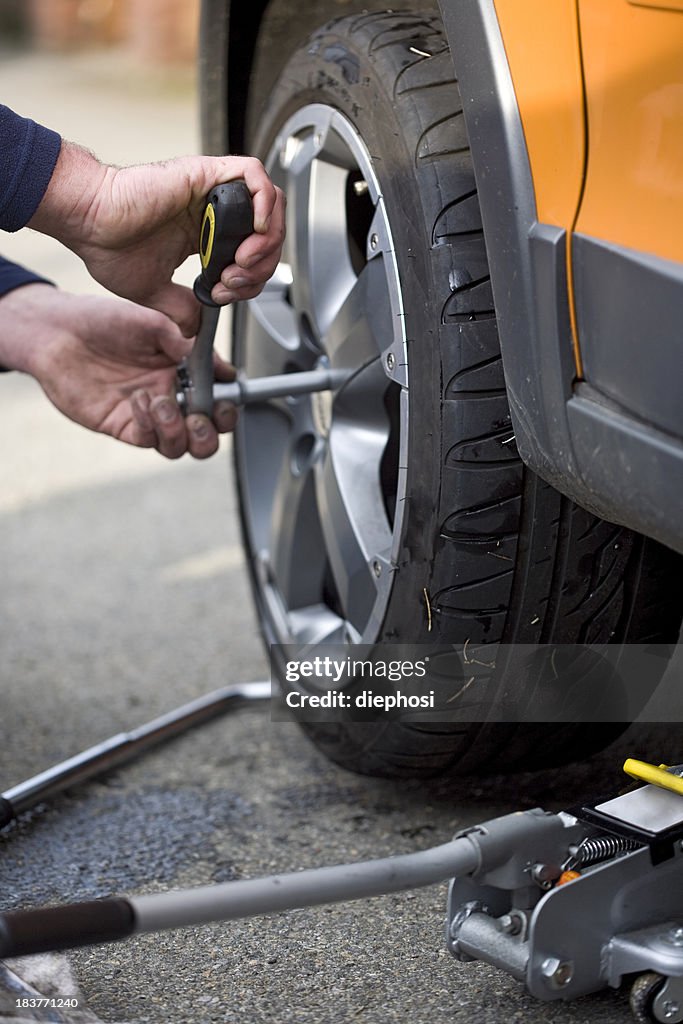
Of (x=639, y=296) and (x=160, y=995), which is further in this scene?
(x=160, y=995)

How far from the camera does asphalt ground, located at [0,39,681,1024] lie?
150 centimetres

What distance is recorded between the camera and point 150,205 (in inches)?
67.4

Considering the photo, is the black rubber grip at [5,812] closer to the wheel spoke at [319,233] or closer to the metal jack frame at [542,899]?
the metal jack frame at [542,899]

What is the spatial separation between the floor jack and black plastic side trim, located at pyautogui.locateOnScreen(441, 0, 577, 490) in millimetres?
380

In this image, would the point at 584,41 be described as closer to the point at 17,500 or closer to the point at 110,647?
the point at 110,647

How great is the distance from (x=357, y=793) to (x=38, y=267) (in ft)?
13.6

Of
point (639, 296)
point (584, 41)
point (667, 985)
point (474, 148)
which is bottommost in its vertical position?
point (667, 985)

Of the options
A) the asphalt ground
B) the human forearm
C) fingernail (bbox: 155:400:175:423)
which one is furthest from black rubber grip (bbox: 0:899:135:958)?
Result: fingernail (bbox: 155:400:175:423)

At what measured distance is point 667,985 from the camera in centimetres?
134

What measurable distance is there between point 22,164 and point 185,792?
103cm

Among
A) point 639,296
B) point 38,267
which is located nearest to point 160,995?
point 639,296

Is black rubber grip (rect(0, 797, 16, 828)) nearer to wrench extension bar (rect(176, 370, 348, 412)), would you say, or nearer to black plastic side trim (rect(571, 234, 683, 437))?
wrench extension bar (rect(176, 370, 348, 412))

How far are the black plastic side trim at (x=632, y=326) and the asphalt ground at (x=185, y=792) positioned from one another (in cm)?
69

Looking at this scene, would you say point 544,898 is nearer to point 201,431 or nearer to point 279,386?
point 279,386
